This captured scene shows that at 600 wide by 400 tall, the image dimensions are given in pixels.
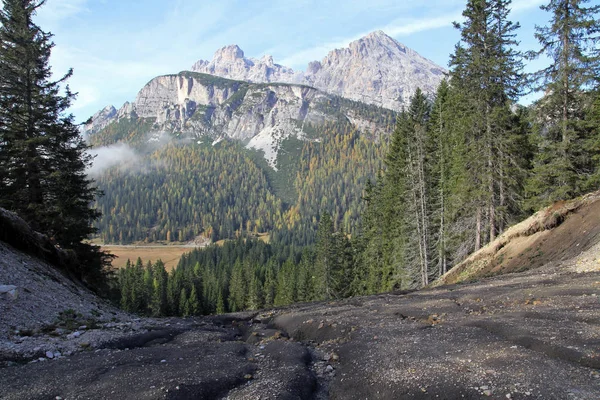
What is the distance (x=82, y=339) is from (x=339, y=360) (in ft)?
24.5

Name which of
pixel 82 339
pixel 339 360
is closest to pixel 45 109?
pixel 82 339

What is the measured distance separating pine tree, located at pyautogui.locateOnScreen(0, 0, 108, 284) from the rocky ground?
11940 millimetres

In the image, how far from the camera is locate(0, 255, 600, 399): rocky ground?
271 inches

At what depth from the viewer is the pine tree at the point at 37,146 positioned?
21156 millimetres

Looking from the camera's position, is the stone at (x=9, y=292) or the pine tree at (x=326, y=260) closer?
the stone at (x=9, y=292)

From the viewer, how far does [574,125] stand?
72.8 ft

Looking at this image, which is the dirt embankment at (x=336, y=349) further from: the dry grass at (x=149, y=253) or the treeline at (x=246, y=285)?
the dry grass at (x=149, y=253)

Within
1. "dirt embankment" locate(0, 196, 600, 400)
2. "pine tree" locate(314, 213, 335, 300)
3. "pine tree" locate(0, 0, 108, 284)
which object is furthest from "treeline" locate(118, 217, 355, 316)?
"dirt embankment" locate(0, 196, 600, 400)

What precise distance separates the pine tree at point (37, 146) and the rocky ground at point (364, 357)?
39.2ft

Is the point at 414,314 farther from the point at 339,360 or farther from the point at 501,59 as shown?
the point at 501,59

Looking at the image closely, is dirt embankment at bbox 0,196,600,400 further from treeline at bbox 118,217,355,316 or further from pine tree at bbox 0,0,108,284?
treeline at bbox 118,217,355,316

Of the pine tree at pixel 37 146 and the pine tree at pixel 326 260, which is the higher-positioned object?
the pine tree at pixel 37 146

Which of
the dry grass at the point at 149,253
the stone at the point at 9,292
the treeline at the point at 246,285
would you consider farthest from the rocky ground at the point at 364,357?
the dry grass at the point at 149,253

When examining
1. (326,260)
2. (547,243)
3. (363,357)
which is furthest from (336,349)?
(326,260)
